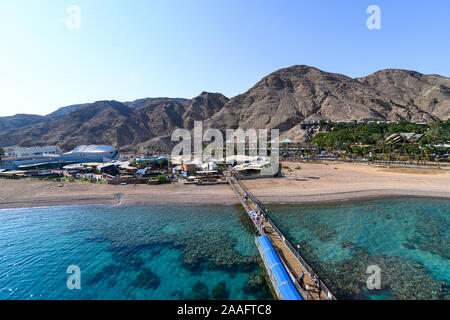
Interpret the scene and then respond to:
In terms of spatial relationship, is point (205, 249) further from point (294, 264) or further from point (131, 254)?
point (294, 264)

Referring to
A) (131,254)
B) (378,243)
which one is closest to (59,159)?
(131,254)

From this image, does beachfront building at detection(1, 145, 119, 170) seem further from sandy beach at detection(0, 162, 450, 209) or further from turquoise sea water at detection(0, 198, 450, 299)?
turquoise sea water at detection(0, 198, 450, 299)

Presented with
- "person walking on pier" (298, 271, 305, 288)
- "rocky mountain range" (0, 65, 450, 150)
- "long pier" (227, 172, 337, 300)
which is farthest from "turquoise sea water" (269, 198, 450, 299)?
"rocky mountain range" (0, 65, 450, 150)

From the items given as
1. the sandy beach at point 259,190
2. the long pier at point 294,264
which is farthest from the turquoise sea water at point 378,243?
the sandy beach at point 259,190

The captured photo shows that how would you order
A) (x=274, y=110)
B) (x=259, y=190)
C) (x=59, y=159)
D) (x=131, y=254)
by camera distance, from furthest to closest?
(x=274, y=110) < (x=59, y=159) < (x=259, y=190) < (x=131, y=254)

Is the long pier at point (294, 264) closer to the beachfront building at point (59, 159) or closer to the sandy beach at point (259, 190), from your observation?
the sandy beach at point (259, 190)
